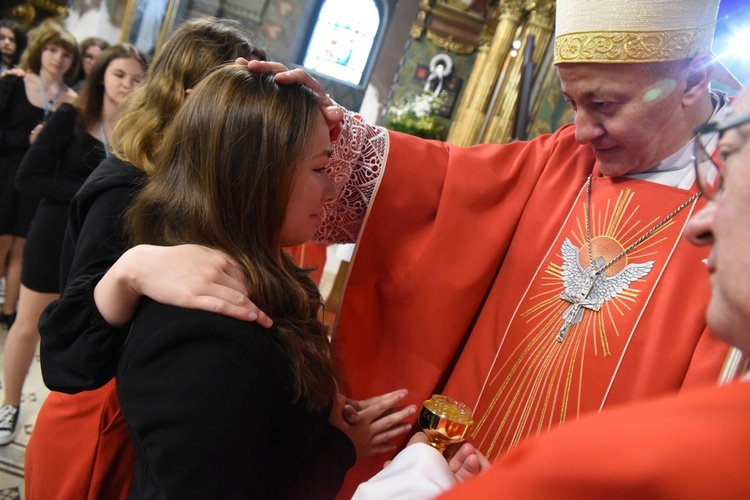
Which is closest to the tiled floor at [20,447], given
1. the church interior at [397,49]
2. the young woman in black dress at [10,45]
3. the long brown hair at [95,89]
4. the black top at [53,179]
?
the church interior at [397,49]

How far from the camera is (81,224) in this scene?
170 cm

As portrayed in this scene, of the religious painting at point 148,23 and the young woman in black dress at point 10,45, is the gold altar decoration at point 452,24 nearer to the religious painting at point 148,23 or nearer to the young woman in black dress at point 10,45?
the religious painting at point 148,23

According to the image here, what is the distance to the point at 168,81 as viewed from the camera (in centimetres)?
173

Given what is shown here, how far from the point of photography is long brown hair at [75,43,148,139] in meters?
2.83

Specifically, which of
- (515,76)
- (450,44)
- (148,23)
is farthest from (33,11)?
(515,76)

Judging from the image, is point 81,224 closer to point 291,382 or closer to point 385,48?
point 291,382

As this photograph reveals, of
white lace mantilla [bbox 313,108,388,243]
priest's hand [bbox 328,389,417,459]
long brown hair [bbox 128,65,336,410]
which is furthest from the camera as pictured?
white lace mantilla [bbox 313,108,388,243]

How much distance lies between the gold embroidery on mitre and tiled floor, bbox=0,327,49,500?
9.13 ft

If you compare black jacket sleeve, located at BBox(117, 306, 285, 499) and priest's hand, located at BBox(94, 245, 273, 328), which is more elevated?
priest's hand, located at BBox(94, 245, 273, 328)

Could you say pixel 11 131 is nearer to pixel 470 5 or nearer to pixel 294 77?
Answer: pixel 294 77

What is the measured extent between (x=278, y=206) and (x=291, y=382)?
1.21 feet

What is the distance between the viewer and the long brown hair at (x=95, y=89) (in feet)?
9.30

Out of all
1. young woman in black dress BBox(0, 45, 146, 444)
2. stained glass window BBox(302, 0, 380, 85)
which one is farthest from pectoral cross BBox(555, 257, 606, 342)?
stained glass window BBox(302, 0, 380, 85)

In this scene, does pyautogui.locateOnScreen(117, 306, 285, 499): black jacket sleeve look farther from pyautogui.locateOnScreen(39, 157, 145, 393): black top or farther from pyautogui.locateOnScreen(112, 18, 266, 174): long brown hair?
pyautogui.locateOnScreen(112, 18, 266, 174): long brown hair
